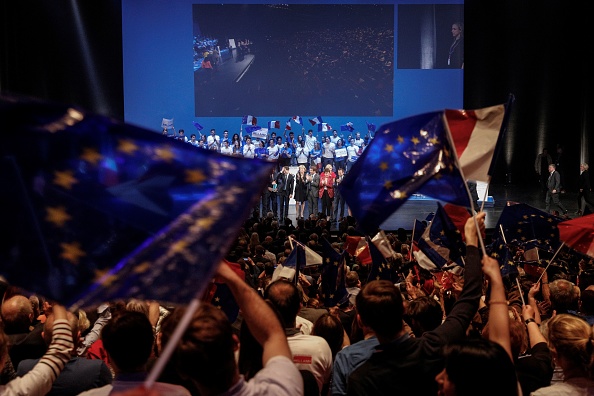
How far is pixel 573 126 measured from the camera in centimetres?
2125

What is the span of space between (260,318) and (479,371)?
26.8 inches

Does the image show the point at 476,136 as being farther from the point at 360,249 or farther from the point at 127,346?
the point at 360,249

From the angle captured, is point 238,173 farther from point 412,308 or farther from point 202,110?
point 202,110

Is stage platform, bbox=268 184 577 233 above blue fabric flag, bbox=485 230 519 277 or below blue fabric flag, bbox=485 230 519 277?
below

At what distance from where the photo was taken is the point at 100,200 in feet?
7.59

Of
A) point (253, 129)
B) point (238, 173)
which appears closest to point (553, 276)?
point (238, 173)

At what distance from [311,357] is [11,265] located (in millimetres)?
1516

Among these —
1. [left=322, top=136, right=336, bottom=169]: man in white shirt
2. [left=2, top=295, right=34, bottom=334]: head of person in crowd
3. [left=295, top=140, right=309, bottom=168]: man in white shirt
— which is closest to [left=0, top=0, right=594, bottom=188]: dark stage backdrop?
[left=322, top=136, right=336, bottom=169]: man in white shirt

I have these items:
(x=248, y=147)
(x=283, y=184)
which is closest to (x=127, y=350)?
(x=283, y=184)

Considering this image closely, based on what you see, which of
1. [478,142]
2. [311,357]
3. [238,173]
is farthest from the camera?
[478,142]

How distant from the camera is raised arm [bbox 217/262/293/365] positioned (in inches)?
86.6

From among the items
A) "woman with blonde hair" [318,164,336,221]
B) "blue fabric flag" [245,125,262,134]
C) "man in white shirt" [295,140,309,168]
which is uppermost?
"blue fabric flag" [245,125,262,134]

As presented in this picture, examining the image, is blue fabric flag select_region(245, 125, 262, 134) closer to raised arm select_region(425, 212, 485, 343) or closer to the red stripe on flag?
the red stripe on flag

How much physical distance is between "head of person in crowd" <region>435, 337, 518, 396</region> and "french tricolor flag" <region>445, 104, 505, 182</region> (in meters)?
1.59
